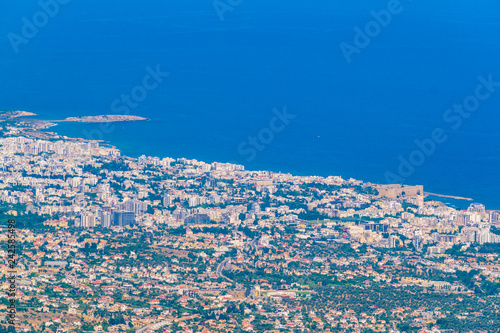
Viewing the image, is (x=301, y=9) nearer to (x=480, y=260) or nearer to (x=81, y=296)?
(x=480, y=260)

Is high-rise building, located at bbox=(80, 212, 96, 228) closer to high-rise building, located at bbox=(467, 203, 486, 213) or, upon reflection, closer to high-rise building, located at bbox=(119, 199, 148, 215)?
high-rise building, located at bbox=(119, 199, 148, 215)

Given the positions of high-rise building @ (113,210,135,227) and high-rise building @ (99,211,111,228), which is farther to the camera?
high-rise building @ (113,210,135,227)

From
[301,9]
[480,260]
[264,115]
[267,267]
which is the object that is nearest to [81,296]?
[267,267]

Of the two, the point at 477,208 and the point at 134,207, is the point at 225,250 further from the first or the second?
the point at 477,208

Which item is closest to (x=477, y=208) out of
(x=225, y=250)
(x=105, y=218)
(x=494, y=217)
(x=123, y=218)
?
(x=494, y=217)

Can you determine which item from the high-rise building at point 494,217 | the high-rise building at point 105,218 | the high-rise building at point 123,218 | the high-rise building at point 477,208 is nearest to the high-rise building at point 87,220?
the high-rise building at point 105,218

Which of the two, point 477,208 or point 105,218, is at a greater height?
point 477,208

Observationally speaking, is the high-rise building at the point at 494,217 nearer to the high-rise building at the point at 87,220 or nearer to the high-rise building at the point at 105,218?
the high-rise building at the point at 105,218

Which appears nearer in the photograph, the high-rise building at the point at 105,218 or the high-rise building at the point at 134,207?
the high-rise building at the point at 105,218

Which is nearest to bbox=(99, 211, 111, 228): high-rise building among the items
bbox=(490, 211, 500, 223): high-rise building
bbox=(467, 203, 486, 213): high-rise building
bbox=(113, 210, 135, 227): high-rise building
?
bbox=(113, 210, 135, 227): high-rise building
